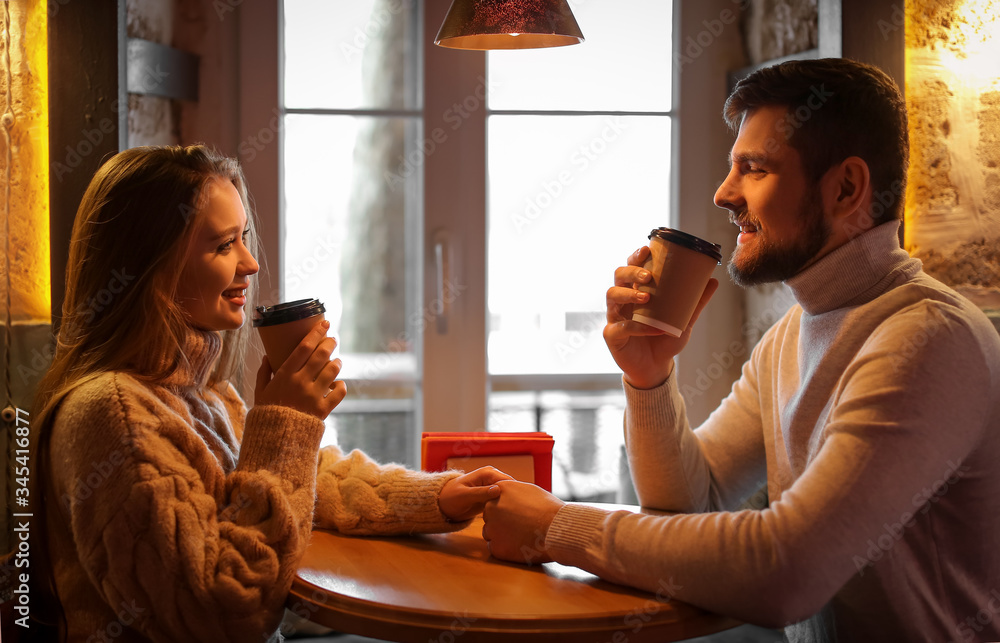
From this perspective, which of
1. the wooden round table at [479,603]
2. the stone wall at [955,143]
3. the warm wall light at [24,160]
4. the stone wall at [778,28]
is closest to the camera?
the wooden round table at [479,603]

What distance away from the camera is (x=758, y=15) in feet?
9.72

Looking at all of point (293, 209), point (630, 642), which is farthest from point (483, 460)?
point (293, 209)

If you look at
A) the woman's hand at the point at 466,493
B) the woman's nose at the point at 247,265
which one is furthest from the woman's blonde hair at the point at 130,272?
the woman's hand at the point at 466,493

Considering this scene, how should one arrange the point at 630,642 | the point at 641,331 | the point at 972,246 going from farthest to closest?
the point at 972,246, the point at 641,331, the point at 630,642

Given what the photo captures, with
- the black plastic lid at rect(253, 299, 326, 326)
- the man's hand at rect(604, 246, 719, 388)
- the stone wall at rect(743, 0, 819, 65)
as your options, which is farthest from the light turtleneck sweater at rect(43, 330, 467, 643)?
the stone wall at rect(743, 0, 819, 65)

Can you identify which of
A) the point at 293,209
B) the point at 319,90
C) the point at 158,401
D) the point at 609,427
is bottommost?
the point at 609,427

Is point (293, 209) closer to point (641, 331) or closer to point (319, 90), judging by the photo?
point (319, 90)

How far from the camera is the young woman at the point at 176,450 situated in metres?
1.19

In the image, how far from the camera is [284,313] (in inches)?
52.4

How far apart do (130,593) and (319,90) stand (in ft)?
6.77

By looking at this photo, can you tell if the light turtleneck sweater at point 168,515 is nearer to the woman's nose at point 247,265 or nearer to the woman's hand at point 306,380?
the woman's hand at point 306,380

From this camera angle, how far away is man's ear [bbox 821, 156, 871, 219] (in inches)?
55.3

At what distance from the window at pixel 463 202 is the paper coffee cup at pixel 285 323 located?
161 centimetres

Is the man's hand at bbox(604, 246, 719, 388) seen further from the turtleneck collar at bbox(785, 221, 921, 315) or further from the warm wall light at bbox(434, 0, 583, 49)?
the warm wall light at bbox(434, 0, 583, 49)
